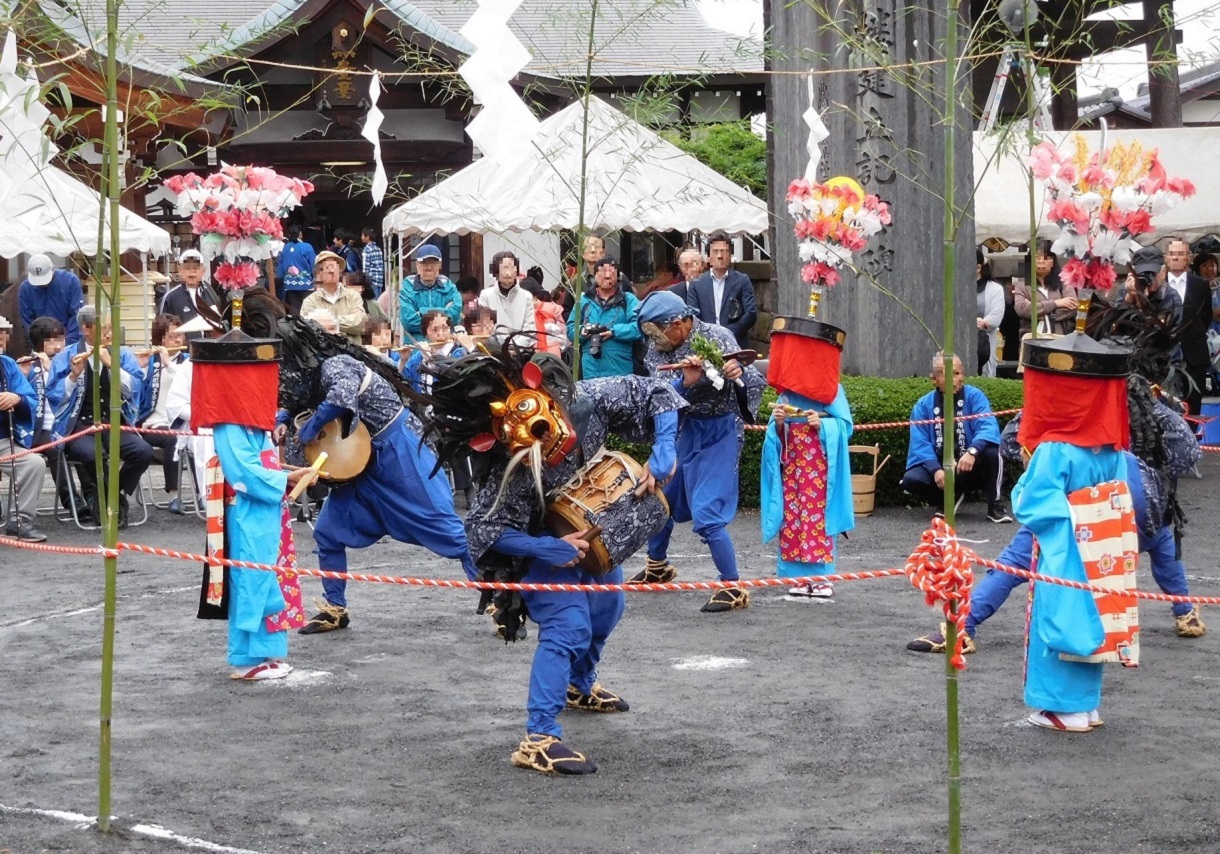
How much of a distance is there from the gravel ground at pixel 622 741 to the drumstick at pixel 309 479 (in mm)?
788

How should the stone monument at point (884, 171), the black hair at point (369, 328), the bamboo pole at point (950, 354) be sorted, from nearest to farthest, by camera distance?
1. the bamboo pole at point (950, 354)
2. the black hair at point (369, 328)
3. the stone monument at point (884, 171)

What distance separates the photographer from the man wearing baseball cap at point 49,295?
14.1 meters

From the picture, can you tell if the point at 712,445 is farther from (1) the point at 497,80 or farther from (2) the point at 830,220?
(1) the point at 497,80

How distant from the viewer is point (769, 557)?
32.7ft

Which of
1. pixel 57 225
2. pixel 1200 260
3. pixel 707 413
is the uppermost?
pixel 57 225

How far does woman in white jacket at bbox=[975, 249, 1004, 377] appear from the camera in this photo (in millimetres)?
15352

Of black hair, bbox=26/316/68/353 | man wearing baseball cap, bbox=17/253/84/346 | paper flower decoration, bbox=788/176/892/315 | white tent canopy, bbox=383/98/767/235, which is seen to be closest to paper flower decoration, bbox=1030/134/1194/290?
paper flower decoration, bbox=788/176/892/315

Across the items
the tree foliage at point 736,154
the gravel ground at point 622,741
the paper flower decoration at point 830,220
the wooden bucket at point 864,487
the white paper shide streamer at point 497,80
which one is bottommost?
the gravel ground at point 622,741

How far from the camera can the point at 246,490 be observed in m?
6.71

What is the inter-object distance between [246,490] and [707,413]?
106 inches

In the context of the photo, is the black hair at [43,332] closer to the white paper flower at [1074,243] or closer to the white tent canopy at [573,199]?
the white tent canopy at [573,199]

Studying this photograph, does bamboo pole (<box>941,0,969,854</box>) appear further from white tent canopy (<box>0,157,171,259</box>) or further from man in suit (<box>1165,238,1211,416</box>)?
white tent canopy (<box>0,157,171,259</box>)

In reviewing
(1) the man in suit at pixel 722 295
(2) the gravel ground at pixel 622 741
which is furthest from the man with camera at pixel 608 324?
(2) the gravel ground at pixel 622 741

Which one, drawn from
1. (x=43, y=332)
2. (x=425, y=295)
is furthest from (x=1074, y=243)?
(x=43, y=332)
